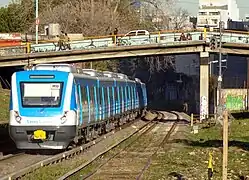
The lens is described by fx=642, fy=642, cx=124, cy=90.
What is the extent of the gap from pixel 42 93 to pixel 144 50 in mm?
26599

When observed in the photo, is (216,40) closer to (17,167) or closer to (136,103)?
(136,103)

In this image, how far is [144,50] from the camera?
152 ft

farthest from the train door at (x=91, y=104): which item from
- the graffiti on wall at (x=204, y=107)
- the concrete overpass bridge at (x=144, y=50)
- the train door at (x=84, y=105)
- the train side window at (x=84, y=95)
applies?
the graffiti on wall at (x=204, y=107)

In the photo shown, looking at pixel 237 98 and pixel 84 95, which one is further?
pixel 237 98

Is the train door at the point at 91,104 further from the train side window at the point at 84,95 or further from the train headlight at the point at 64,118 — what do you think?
the train headlight at the point at 64,118

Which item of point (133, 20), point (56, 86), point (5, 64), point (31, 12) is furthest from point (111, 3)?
point (56, 86)

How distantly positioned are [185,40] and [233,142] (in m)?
20.2

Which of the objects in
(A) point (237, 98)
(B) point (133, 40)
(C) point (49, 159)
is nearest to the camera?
(C) point (49, 159)

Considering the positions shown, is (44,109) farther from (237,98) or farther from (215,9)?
(215,9)

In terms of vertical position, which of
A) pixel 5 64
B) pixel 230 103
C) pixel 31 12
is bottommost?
pixel 230 103

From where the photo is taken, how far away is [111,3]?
7700cm

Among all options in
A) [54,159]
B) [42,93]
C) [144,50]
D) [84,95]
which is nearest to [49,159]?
[54,159]

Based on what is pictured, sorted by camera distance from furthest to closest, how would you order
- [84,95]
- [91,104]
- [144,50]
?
[144,50], [91,104], [84,95]

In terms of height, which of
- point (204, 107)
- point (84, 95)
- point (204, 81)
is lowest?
point (204, 107)
